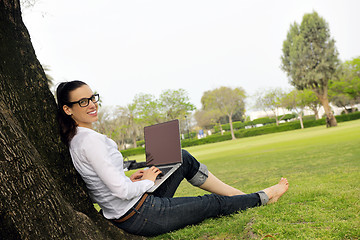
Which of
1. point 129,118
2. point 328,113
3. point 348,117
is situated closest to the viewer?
point 328,113

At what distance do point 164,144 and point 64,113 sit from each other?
1.02 m

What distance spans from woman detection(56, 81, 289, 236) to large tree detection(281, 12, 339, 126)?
35.7m

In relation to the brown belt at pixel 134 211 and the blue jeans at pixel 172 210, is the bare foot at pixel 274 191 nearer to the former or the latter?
the blue jeans at pixel 172 210

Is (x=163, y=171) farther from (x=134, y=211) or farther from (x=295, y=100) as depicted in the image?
Result: (x=295, y=100)

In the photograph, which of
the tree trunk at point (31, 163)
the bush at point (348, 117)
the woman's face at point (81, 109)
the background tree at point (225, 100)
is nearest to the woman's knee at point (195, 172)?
the tree trunk at point (31, 163)

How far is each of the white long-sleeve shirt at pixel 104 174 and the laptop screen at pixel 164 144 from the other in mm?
532

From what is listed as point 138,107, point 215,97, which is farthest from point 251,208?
point 138,107

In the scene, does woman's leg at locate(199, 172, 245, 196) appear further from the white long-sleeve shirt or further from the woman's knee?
the white long-sleeve shirt

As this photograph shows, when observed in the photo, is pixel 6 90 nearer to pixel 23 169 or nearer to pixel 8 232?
pixel 23 169

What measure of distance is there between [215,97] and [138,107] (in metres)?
13.8

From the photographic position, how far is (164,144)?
3057 millimetres

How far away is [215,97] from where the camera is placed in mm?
50000

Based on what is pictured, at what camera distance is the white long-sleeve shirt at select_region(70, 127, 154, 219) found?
87.3 inches

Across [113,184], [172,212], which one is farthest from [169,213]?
[113,184]
